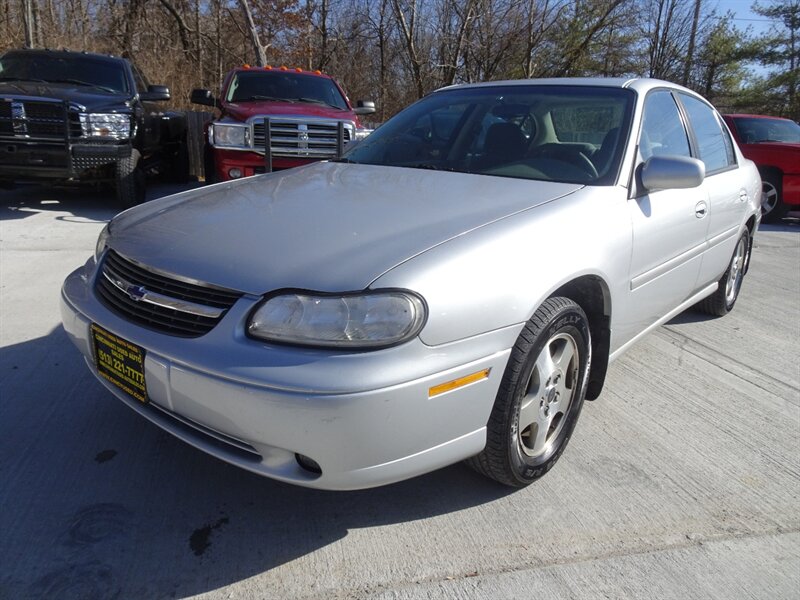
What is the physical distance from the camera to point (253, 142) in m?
7.33

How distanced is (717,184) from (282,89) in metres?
6.32

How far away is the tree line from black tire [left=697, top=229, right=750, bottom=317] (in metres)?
11.3

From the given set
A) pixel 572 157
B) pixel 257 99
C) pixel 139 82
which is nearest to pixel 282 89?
pixel 257 99

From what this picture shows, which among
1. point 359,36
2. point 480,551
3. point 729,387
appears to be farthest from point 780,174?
point 359,36

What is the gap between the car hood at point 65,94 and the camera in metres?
6.77

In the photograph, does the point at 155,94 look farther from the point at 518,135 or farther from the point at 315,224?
the point at 315,224

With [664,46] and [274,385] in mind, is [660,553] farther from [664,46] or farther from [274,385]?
[664,46]

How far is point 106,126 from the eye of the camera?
7.08 metres

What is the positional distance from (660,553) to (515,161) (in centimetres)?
182

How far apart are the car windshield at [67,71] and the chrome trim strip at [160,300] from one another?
6.37m

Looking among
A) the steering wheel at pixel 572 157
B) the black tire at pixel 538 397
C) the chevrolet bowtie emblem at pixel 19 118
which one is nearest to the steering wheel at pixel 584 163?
the steering wheel at pixel 572 157

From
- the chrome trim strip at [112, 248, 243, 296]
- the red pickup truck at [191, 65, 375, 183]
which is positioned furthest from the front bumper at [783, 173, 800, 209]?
the chrome trim strip at [112, 248, 243, 296]

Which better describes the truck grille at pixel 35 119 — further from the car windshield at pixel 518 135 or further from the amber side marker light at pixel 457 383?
the amber side marker light at pixel 457 383

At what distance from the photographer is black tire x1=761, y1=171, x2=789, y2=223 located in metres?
9.58
